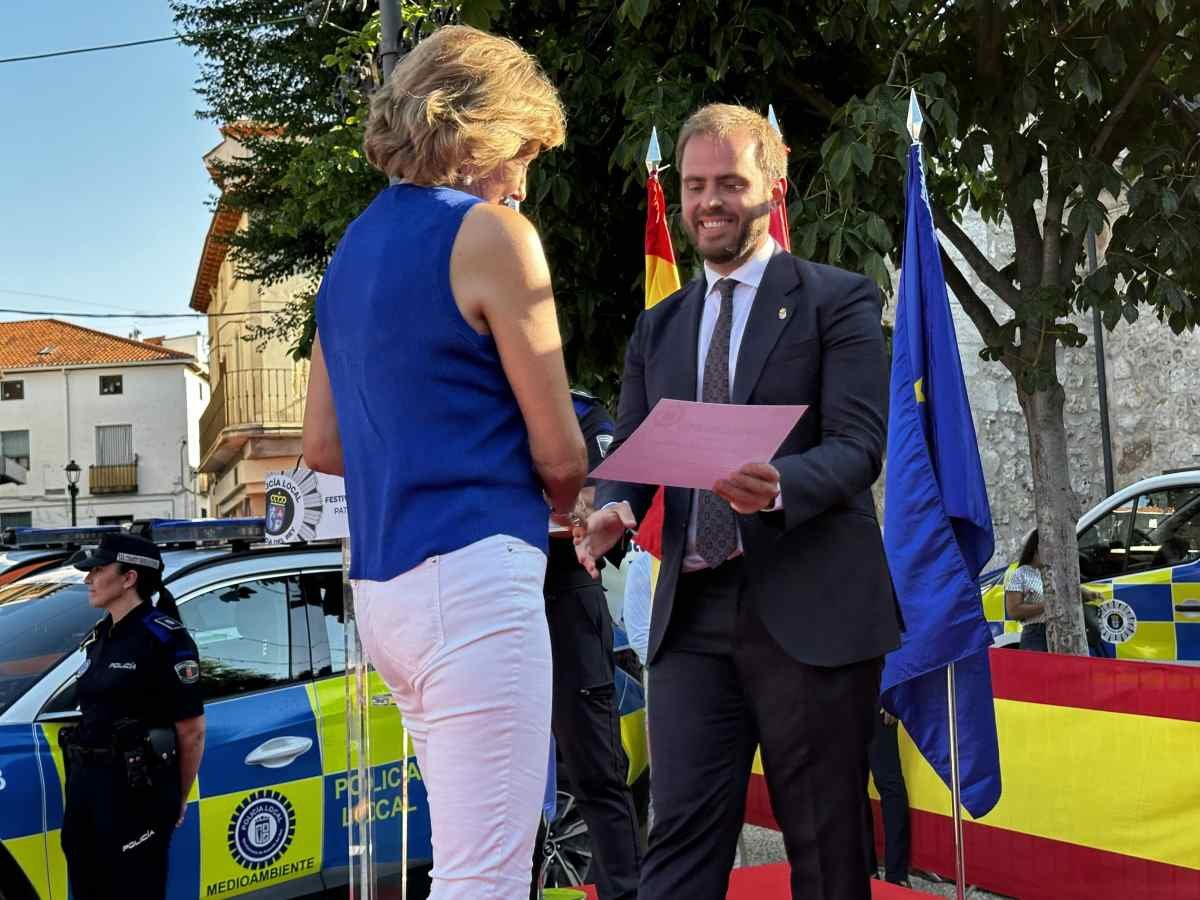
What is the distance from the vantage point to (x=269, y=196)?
18906 mm

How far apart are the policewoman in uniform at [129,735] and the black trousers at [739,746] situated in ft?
8.55

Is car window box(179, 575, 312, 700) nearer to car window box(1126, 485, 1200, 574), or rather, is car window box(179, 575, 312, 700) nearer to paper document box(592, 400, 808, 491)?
paper document box(592, 400, 808, 491)

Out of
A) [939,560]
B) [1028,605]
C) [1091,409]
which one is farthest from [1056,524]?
[1091,409]

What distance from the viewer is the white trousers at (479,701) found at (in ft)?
7.02

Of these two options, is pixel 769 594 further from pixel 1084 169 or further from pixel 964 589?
pixel 1084 169

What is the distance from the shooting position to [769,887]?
462 cm

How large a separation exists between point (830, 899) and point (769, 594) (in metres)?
0.64

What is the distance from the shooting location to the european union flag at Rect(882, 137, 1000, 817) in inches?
169

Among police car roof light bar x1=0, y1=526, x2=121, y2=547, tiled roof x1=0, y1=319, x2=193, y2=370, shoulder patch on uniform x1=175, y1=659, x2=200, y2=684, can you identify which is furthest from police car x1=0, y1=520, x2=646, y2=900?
tiled roof x1=0, y1=319, x2=193, y2=370

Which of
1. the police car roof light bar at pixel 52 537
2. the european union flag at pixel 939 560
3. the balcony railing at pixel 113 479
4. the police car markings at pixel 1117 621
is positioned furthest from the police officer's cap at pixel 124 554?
the balcony railing at pixel 113 479

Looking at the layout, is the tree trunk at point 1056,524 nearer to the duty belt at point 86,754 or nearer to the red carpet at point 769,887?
the red carpet at point 769,887

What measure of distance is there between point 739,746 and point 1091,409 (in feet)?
68.1

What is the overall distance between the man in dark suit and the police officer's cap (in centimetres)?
282

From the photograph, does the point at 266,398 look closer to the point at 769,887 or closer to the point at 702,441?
the point at 769,887
